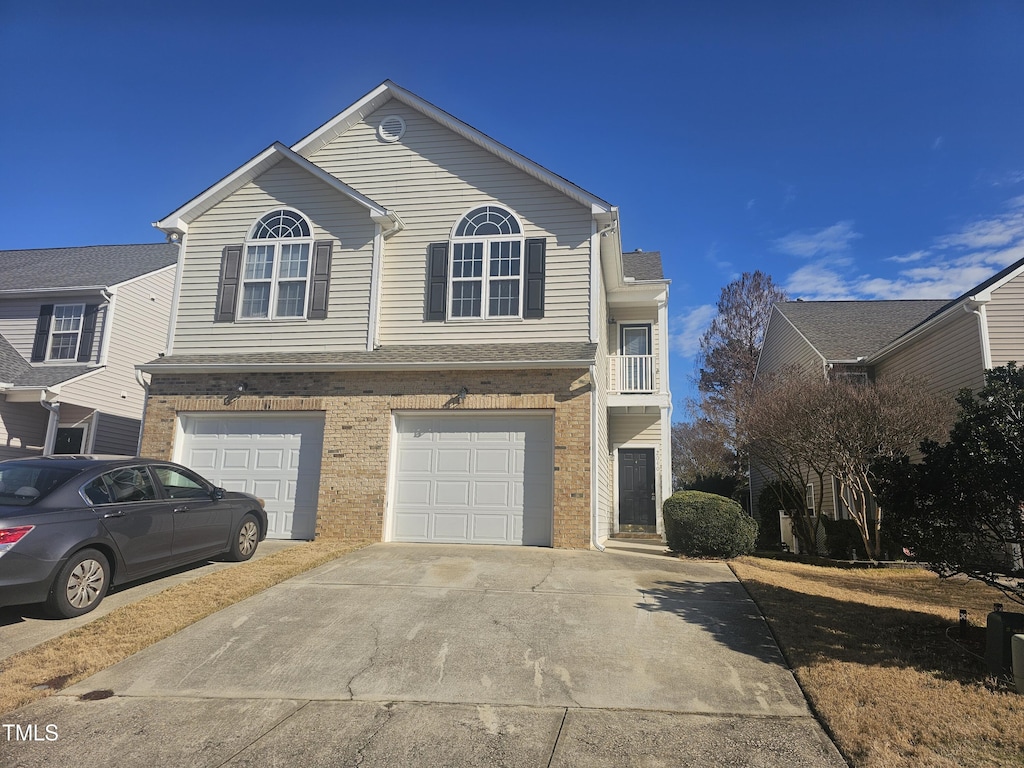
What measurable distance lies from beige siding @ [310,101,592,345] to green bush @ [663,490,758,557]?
12.0 ft

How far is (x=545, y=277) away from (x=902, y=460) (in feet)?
22.7

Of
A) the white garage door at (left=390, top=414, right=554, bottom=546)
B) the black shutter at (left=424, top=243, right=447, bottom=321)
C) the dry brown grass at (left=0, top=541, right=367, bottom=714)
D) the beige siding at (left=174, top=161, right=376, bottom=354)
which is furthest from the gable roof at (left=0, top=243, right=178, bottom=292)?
the dry brown grass at (left=0, top=541, right=367, bottom=714)

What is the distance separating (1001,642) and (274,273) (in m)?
12.3

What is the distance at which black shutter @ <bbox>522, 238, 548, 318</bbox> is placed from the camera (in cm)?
1188

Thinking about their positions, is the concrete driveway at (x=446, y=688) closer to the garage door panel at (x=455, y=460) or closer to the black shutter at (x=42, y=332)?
the garage door panel at (x=455, y=460)

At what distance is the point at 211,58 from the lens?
11.0 metres

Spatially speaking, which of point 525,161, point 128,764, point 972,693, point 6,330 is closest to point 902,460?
point 972,693

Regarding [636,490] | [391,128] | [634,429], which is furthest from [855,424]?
[391,128]

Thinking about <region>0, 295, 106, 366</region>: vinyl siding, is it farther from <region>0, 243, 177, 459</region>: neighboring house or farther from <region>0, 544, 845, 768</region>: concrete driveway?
<region>0, 544, 845, 768</region>: concrete driveway

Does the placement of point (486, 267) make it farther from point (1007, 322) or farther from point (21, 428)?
point (21, 428)

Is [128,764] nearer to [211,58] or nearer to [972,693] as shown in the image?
[972,693]

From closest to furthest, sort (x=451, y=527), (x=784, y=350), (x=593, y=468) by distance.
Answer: (x=593, y=468), (x=451, y=527), (x=784, y=350)

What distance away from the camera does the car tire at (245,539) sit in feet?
28.9

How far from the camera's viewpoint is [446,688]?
4.91 meters
